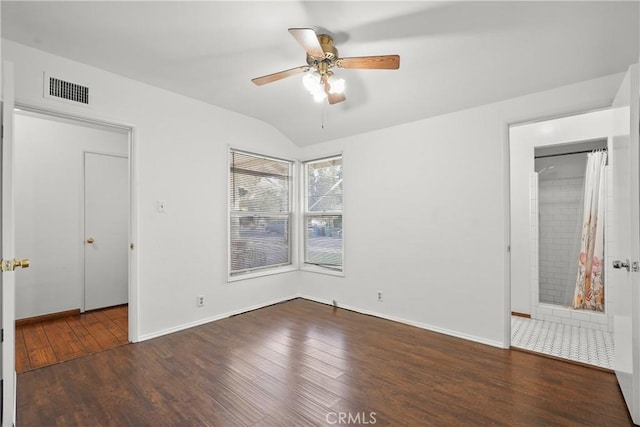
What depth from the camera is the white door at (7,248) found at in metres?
1.61

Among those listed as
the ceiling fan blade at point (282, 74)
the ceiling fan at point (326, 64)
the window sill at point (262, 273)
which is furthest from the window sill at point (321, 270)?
the ceiling fan blade at point (282, 74)

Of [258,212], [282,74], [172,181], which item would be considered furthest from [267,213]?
[282,74]

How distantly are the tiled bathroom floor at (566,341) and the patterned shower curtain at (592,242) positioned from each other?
0.38 meters

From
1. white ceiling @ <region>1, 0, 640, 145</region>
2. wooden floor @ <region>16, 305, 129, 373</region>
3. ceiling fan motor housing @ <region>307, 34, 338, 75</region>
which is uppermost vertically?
white ceiling @ <region>1, 0, 640, 145</region>

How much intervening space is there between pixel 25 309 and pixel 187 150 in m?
2.70

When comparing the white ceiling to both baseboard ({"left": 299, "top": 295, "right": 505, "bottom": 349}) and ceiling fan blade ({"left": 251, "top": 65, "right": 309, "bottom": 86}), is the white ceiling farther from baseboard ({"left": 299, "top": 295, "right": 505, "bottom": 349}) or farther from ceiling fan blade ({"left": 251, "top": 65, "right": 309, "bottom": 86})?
baseboard ({"left": 299, "top": 295, "right": 505, "bottom": 349})

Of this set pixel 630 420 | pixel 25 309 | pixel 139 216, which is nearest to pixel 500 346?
pixel 630 420

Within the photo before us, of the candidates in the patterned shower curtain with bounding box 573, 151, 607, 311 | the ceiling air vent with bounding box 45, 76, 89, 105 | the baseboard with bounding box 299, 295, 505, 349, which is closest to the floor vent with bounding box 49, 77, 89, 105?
the ceiling air vent with bounding box 45, 76, 89, 105

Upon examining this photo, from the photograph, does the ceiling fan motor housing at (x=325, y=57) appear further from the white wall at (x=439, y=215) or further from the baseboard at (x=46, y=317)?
the baseboard at (x=46, y=317)

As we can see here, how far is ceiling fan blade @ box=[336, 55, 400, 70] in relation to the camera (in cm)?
197

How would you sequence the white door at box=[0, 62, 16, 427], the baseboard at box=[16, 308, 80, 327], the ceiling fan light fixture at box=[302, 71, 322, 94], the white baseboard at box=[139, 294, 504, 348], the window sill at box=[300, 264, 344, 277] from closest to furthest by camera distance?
1. the white door at box=[0, 62, 16, 427]
2. the ceiling fan light fixture at box=[302, 71, 322, 94]
3. the white baseboard at box=[139, 294, 504, 348]
4. the baseboard at box=[16, 308, 80, 327]
5. the window sill at box=[300, 264, 344, 277]

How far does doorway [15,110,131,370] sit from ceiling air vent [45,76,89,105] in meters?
0.82

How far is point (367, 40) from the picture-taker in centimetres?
224

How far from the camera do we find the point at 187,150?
3.34 meters
